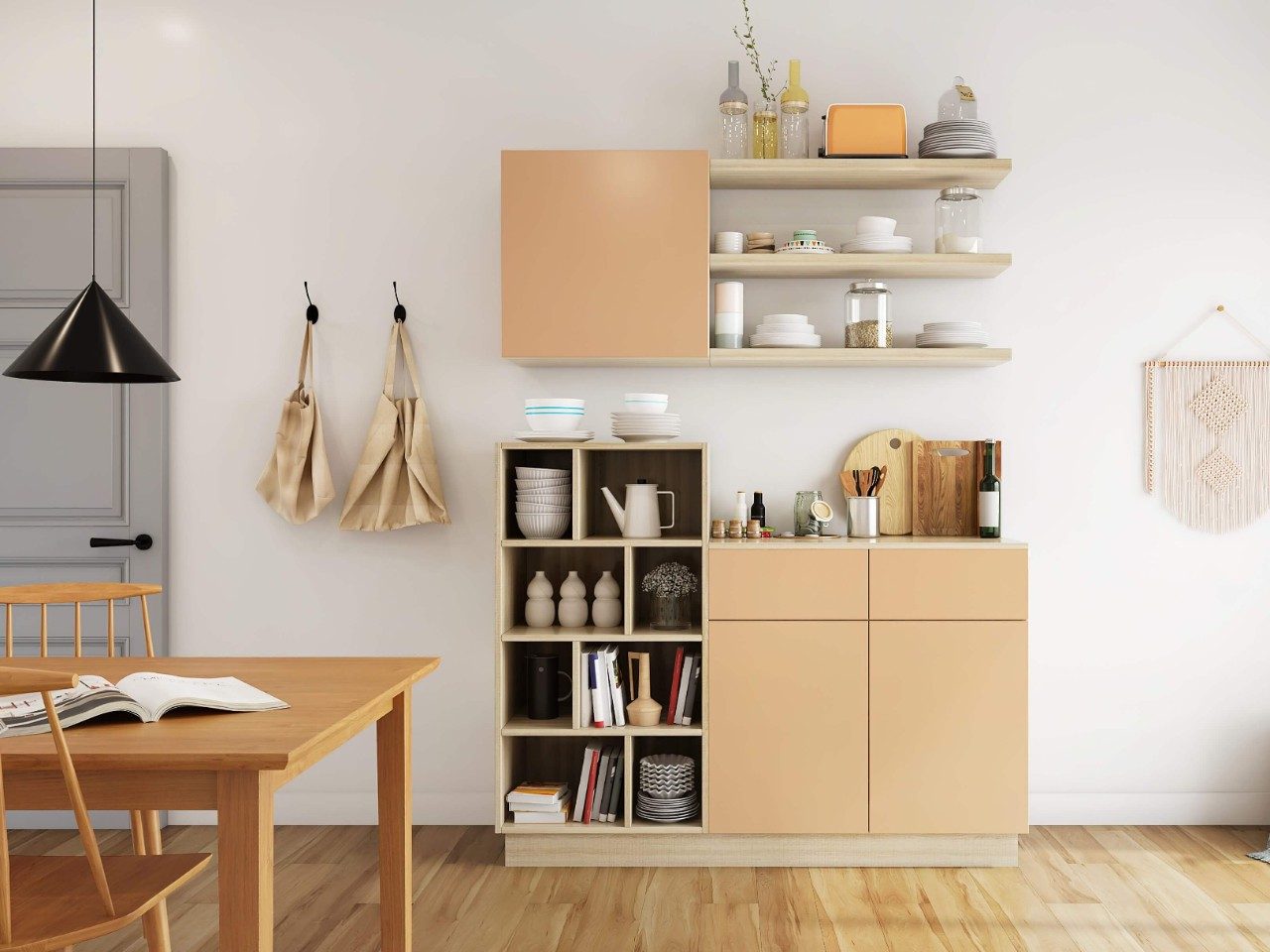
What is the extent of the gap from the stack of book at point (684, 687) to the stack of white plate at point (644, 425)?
0.71 meters

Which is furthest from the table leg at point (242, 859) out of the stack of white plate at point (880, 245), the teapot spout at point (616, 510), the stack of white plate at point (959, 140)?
the stack of white plate at point (959, 140)

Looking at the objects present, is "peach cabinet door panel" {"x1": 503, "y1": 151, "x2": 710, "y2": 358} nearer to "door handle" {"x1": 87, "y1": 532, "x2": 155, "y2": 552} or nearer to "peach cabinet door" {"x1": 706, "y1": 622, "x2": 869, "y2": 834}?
"peach cabinet door" {"x1": 706, "y1": 622, "x2": 869, "y2": 834}

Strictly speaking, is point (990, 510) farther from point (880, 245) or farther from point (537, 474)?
point (537, 474)

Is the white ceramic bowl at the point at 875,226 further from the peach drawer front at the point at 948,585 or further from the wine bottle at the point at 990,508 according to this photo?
the peach drawer front at the point at 948,585

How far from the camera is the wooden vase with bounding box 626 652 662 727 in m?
3.06

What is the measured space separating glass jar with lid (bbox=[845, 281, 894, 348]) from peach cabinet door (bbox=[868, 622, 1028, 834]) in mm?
964

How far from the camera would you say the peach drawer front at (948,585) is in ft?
9.83

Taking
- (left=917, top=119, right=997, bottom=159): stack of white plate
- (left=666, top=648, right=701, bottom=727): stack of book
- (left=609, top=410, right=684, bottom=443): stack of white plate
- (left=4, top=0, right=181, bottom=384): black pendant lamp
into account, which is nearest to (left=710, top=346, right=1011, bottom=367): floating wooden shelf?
(left=609, top=410, right=684, bottom=443): stack of white plate

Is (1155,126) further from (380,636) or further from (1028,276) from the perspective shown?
(380,636)

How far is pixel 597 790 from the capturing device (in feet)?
10.2

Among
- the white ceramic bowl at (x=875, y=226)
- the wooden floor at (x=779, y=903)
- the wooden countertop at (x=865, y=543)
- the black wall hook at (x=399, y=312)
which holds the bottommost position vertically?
the wooden floor at (x=779, y=903)

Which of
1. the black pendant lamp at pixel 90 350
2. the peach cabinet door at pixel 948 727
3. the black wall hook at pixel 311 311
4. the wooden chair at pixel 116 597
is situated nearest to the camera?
the black pendant lamp at pixel 90 350

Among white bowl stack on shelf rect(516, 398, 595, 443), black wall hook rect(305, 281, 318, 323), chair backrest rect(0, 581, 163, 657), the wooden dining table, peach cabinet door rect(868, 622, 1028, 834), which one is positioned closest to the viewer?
the wooden dining table

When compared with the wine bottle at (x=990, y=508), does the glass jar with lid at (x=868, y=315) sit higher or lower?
higher
